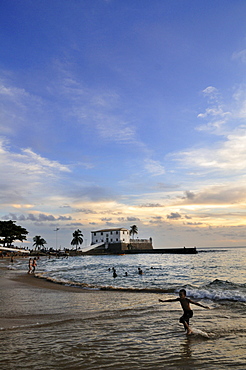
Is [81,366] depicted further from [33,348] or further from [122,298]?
[122,298]

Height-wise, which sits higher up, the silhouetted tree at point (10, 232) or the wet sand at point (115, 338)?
the silhouetted tree at point (10, 232)

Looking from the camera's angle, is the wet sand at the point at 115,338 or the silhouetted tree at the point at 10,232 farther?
the silhouetted tree at the point at 10,232

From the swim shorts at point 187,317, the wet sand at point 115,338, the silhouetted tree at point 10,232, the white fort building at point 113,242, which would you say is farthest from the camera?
the white fort building at point 113,242

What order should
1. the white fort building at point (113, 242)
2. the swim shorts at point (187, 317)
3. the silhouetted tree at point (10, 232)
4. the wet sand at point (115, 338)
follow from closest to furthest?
the wet sand at point (115, 338) → the swim shorts at point (187, 317) → the silhouetted tree at point (10, 232) → the white fort building at point (113, 242)

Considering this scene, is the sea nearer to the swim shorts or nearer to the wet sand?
the wet sand

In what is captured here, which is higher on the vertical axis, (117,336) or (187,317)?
(187,317)

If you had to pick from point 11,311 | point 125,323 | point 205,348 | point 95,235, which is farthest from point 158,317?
point 95,235

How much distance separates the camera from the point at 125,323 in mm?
8930

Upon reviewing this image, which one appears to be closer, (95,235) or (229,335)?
(229,335)

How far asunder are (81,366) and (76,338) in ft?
6.42

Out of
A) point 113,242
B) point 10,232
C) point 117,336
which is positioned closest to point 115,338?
point 117,336

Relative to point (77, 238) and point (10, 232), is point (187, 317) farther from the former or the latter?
point (77, 238)

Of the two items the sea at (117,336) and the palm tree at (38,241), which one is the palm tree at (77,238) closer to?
the palm tree at (38,241)

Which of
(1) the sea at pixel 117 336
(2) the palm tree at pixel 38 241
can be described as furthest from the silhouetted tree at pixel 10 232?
(1) the sea at pixel 117 336
